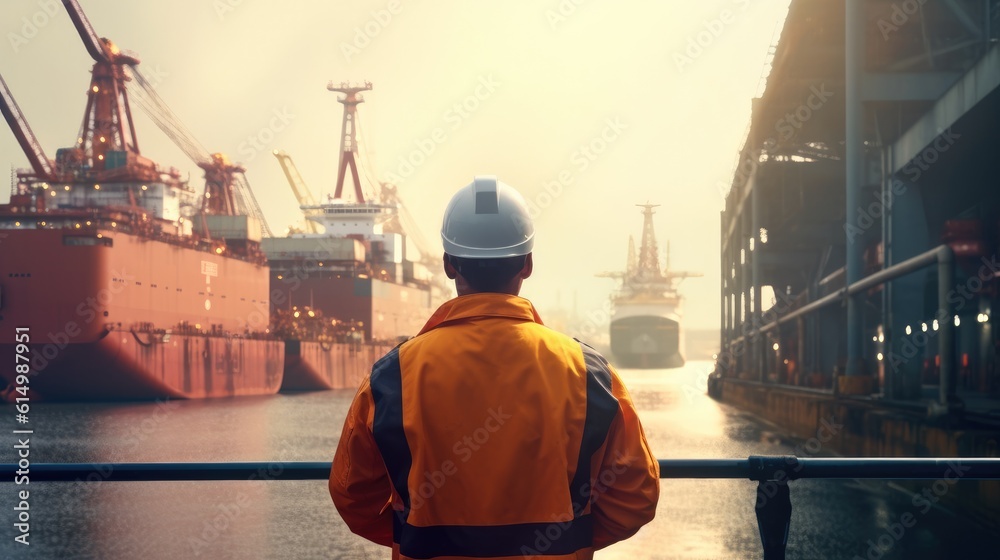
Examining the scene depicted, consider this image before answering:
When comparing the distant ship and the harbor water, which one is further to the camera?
the distant ship

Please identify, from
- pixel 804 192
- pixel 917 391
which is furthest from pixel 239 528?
pixel 804 192

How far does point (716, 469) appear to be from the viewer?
2.73 m

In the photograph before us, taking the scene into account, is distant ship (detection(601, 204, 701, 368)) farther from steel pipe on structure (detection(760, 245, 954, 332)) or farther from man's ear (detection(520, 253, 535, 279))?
man's ear (detection(520, 253, 535, 279))

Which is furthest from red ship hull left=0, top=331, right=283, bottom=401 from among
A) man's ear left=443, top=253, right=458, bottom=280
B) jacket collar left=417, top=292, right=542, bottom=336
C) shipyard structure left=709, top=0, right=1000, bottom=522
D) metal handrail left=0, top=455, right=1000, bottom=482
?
jacket collar left=417, top=292, right=542, bottom=336

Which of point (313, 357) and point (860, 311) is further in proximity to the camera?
point (313, 357)

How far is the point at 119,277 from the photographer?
1673 inches

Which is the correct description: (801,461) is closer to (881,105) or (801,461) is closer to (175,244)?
(881,105)

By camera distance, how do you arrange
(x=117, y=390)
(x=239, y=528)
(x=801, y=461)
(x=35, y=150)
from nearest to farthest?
(x=801, y=461), (x=239, y=528), (x=117, y=390), (x=35, y=150)

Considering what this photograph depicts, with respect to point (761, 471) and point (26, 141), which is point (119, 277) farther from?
point (761, 471)

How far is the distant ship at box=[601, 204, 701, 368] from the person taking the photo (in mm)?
94500

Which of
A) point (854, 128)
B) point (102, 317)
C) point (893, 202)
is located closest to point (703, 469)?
point (893, 202)

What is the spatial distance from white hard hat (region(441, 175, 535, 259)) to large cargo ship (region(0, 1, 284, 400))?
4107cm

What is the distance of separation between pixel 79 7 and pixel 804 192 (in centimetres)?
3908

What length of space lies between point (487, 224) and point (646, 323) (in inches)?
3683
